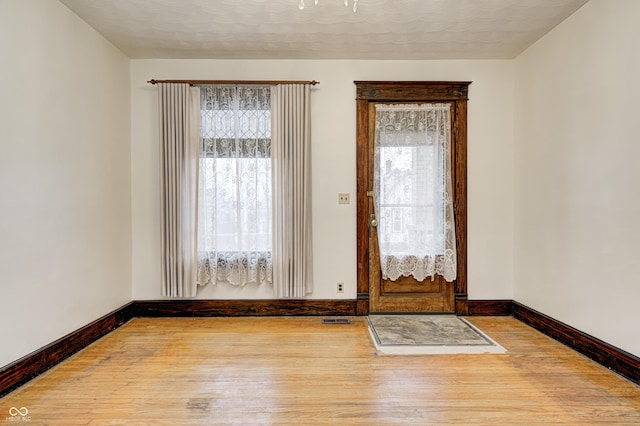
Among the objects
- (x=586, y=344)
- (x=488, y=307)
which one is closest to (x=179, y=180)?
(x=488, y=307)

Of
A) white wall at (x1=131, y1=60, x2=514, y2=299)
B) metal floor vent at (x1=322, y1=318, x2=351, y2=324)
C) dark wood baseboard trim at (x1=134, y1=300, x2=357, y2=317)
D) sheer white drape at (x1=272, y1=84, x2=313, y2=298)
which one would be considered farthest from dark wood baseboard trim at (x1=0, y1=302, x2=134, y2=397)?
metal floor vent at (x1=322, y1=318, x2=351, y2=324)

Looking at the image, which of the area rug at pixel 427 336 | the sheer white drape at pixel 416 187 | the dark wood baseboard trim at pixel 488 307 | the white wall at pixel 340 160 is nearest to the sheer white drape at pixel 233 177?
the white wall at pixel 340 160

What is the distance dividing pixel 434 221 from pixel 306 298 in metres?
1.55

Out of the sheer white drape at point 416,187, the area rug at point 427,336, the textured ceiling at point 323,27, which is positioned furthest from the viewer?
the sheer white drape at point 416,187

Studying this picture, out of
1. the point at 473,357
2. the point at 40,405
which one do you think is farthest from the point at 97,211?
the point at 473,357

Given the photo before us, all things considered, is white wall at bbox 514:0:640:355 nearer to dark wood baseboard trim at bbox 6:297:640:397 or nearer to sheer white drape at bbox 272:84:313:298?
dark wood baseboard trim at bbox 6:297:640:397

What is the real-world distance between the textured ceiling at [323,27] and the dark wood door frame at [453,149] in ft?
1.02

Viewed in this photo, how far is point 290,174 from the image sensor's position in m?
3.32

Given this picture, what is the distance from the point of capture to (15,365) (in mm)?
2049

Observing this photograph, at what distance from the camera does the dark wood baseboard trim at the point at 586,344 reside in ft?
6.98

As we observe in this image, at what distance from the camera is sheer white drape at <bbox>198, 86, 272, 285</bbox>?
3.32 metres

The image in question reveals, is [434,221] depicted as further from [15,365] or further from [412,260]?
[15,365]

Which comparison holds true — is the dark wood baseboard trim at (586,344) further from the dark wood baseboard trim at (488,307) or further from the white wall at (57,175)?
the white wall at (57,175)

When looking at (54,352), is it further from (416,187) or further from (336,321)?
(416,187)
